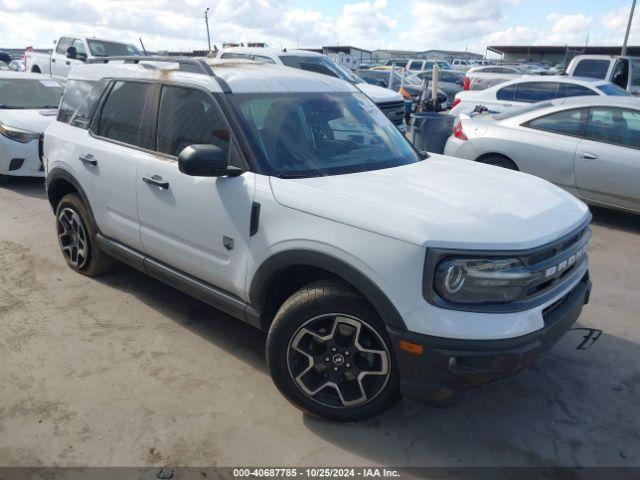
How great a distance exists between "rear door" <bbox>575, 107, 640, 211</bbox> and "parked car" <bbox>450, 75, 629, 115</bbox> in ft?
12.0

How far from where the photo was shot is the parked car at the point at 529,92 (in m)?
9.83

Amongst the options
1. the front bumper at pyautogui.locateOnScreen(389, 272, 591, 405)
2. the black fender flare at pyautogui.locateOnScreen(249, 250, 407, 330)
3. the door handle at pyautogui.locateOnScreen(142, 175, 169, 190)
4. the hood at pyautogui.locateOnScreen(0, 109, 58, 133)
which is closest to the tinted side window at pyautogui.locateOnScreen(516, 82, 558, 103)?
the hood at pyautogui.locateOnScreen(0, 109, 58, 133)

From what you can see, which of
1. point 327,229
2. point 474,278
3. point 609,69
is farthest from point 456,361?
point 609,69

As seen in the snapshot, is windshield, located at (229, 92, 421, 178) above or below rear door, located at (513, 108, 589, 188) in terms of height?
above

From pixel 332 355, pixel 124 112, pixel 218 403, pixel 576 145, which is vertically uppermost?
pixel 124 112

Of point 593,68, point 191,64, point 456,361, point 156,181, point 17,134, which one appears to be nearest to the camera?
point 456,361

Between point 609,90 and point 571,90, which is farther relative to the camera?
point 571,90

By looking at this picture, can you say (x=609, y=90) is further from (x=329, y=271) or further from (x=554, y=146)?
(x=329, y=271)

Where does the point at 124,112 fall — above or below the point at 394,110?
above

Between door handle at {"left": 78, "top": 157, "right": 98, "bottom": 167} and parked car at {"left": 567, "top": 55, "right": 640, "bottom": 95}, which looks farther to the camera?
parked car at {"left": 567, "top": 55, "right": 640, "bottom": 95}

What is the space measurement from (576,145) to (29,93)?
27.6ft

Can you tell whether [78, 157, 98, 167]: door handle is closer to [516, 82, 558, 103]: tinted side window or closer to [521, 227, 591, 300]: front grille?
[521, 227, 591, 300]: front grille

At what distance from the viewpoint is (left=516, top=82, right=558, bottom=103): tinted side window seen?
10.0 m

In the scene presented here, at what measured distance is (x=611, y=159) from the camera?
608 cm
